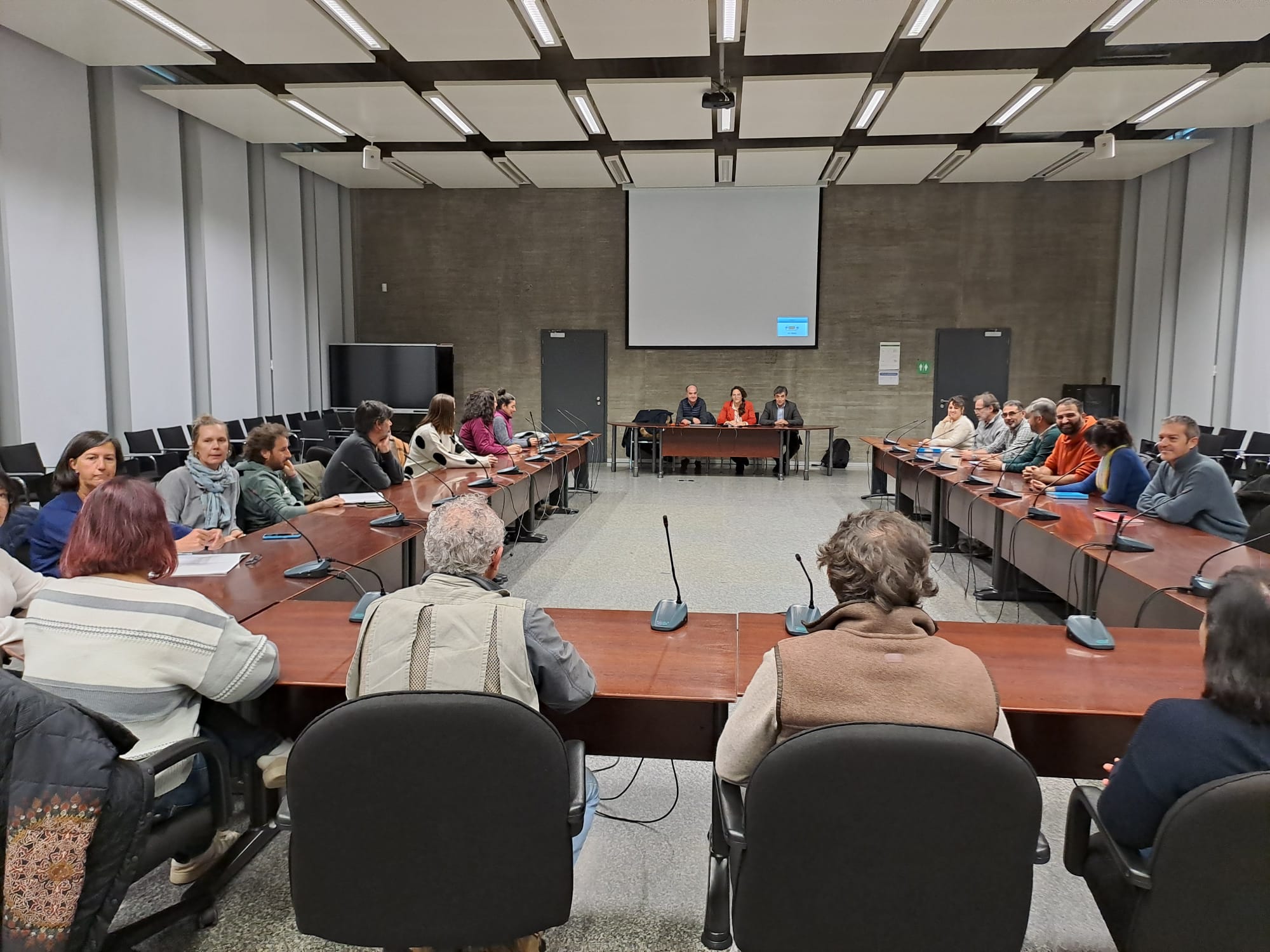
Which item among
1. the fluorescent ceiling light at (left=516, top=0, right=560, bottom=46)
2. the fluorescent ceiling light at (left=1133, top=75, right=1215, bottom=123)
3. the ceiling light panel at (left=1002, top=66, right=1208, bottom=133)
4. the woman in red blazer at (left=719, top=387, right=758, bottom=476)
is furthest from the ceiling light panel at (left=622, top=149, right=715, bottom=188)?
the fluorescent ceiling light at (left=1133, top=75, right=1215, bottom=123)

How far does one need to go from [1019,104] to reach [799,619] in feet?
22.1

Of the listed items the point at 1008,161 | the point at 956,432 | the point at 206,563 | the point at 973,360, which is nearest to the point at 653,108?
the point at 956,432

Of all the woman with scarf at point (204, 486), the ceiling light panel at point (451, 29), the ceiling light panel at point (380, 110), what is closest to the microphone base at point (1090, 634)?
the woman with scarf at point (204, 486)

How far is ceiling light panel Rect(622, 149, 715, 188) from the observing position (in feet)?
30.2

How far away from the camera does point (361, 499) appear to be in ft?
15.2

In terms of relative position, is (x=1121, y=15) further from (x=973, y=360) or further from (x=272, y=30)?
(x=973, y=360)

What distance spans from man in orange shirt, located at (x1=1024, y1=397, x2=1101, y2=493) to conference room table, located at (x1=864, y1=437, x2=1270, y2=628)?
7.1 inches

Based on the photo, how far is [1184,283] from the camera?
9578 mm

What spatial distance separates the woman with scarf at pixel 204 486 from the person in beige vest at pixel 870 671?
9.52 feet

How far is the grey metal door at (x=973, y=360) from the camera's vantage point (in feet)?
37.2

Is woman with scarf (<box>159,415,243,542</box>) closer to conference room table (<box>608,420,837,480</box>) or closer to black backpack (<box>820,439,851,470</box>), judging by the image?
conference room table (<box>608,420,837,480</box>)

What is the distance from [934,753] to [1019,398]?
11.5m

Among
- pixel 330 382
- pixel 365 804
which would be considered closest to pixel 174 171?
pixel 330 382

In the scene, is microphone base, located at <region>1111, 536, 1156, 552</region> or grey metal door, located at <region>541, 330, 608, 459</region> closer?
microphone base, located at <region>1111, 536, 1156, 552</region>
